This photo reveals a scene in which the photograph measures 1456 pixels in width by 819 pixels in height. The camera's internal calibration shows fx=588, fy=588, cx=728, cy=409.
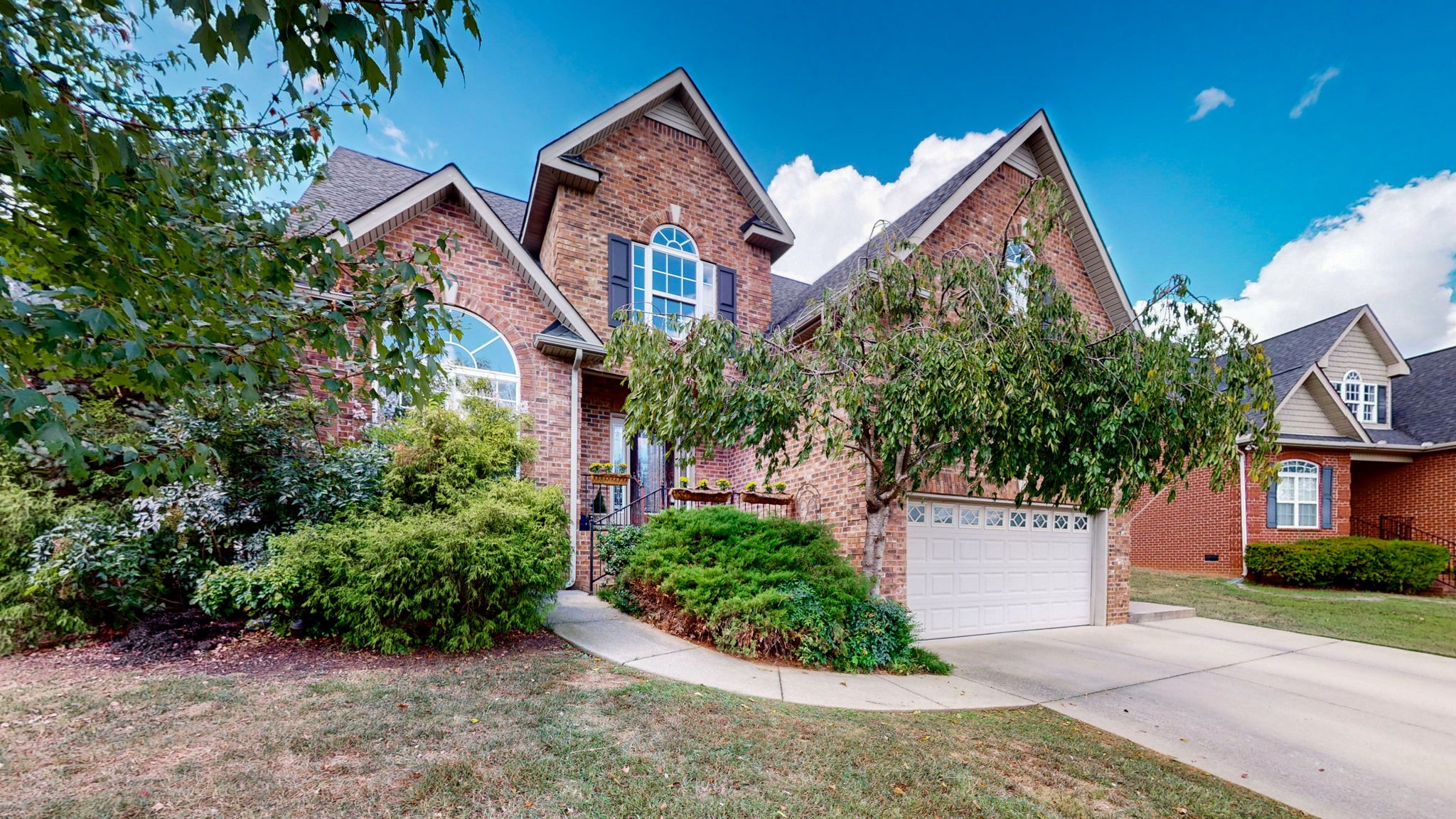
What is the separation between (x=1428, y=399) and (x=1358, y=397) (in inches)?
69.9

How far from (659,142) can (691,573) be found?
8735 mm

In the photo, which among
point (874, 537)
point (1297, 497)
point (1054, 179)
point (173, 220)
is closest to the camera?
point (173, 220)

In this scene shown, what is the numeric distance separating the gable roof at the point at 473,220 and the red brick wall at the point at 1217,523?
14800mm

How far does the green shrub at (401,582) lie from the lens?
5.34 metres

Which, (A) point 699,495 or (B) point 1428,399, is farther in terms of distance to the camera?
(B) point 1428,399

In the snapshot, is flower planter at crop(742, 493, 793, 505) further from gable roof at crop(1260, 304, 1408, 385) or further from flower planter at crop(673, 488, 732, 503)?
gable roof at crop(1260, 304, 1408, 385)

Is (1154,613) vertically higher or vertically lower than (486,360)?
lower

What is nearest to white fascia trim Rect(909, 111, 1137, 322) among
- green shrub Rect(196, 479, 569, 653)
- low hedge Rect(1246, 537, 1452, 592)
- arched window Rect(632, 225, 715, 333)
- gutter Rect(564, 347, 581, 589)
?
arched window Rect(632, 225, 715, 333)

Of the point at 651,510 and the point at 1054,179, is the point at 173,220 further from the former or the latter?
the point at 1054,179

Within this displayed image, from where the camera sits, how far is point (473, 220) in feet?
31.6

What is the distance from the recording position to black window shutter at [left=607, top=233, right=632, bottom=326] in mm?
10703

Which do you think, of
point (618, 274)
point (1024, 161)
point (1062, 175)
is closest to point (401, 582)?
point (618, 274)

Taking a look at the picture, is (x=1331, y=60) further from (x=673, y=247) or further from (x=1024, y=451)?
(x=673, y=247)

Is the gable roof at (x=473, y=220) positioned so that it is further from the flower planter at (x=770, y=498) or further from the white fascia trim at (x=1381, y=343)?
the white fascia trim at (x=1381, y=343)
